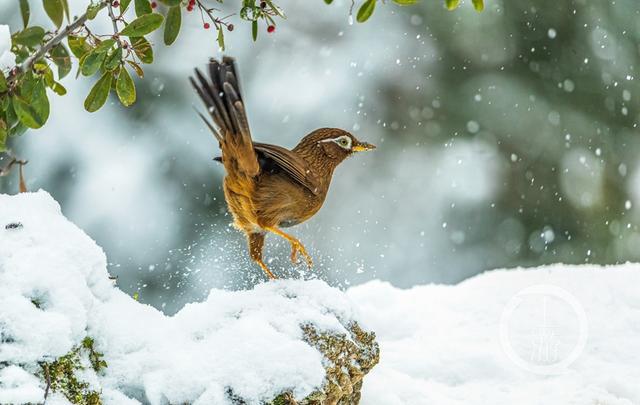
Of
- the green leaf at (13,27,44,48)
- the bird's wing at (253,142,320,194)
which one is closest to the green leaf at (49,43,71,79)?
the green leaf at (13,27,44,48)

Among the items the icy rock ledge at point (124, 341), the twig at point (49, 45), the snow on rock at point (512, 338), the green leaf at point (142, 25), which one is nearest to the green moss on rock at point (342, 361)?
the icy rock ledge at point (124, 341)

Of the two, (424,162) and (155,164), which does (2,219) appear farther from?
(424,162)

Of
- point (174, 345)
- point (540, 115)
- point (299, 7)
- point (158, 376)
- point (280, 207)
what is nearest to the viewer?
point (158, 376)

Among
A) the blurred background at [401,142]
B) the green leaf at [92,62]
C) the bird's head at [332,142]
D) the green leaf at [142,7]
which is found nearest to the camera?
the green leaf at [92,62]

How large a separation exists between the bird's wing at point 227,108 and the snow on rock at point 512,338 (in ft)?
2.91

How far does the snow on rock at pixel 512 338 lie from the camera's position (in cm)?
325

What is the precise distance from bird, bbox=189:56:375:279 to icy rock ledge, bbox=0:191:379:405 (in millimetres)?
797

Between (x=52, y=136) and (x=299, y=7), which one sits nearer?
(x=52, y=136)

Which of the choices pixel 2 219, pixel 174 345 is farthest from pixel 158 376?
pixel 2 219

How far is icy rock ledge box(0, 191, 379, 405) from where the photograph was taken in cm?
200

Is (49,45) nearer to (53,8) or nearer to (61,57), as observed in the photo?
(53,8)

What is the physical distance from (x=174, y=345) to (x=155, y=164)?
4931mm

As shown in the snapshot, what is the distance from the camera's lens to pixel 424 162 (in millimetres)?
8016

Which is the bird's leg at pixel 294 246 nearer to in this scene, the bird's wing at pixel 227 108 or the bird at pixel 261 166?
the bird at pixel 261 166
